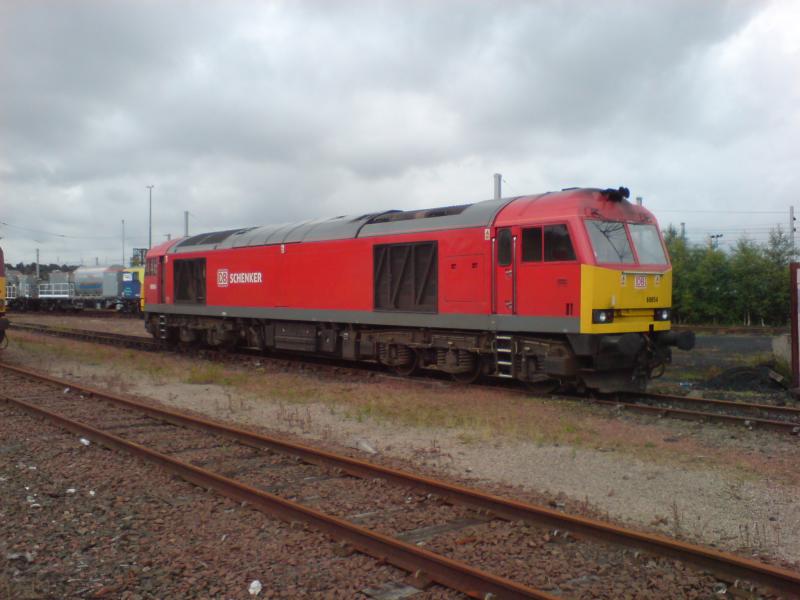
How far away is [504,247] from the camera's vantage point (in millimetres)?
11859

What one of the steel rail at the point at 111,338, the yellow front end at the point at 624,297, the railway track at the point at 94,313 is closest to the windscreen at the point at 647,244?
the yellow front end at the point at 624,297

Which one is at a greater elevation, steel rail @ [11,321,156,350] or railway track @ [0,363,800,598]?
steel rail @ [11,321,156,350]

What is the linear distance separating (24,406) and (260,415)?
383cm

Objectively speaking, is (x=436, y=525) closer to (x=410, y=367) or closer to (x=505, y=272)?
(x=505, y=272)

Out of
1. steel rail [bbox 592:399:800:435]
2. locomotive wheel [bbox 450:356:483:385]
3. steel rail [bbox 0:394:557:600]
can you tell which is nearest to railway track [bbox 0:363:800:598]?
steel rail [bbox 0:394:557:600]

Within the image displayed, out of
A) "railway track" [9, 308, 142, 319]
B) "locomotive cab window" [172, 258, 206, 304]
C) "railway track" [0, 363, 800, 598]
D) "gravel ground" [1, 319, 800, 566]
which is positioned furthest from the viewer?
"railway track" [9, 308, 142, 319]

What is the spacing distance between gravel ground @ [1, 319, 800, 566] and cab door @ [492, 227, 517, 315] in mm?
2155

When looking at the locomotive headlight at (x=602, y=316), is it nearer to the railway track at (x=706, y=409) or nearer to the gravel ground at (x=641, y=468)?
the railway track at (x=706, y=409)

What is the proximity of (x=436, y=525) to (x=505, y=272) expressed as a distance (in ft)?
22.5

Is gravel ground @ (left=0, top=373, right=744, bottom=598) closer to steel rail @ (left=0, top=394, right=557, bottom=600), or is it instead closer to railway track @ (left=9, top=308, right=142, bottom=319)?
steel rail @ (left=0, top=394, right=557, bottom=600)

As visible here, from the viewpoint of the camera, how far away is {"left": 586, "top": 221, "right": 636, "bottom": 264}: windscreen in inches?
430

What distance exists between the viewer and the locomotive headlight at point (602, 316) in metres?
10.6

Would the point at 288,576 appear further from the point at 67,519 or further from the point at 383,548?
the point at 67,519

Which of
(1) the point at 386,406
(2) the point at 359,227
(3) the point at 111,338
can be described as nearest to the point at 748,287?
(2) the point at 359,227
